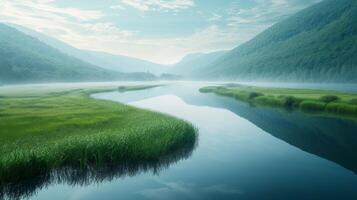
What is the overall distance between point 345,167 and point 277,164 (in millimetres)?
5306

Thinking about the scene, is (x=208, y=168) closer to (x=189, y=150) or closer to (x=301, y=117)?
(x=189, y=150)

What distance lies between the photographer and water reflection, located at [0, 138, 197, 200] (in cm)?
2053

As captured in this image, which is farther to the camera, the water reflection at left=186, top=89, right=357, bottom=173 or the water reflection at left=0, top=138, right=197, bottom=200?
the water reflection at left=186, top=89, right=357, bottom=173

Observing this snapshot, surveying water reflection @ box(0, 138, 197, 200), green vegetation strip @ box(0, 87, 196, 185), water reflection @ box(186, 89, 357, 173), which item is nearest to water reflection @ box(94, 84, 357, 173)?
water reflection @ box(186, 89, 357, 173)

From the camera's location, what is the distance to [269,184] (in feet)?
75.2

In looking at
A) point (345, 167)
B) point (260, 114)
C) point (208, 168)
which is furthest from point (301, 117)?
point (208, 168)

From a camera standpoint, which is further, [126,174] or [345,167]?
[345,167]

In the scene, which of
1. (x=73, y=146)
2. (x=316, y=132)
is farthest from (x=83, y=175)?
(x=316, y=132)

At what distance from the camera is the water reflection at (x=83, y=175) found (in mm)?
20531

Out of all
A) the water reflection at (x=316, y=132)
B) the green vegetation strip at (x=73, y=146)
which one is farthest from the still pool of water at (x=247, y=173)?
the green vegetation strip at (x=73, y=146)

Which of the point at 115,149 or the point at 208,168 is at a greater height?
the point at 115,149

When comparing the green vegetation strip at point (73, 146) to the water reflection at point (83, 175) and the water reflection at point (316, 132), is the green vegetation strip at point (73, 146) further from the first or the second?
the water reflection at point (316, 132)

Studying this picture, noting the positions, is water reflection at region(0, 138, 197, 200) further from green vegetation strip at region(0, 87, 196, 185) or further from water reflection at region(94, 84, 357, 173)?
water reflection at region(94, 84, 357, 173)

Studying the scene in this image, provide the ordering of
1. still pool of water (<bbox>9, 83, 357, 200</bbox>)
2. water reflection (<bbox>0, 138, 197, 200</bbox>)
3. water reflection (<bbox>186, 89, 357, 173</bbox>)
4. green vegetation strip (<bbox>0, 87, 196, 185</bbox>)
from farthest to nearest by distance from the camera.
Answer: water reflection (<bbox>186, 89, 357, 173</bbox>), green vegetation strip (<bbox>0, 87, 196, 185</bbox>), still pool of water (<bbox>9, 83, 357, 200</bbox>), water reflection (<bbox>0, 138, 197, 200</bbox>)
